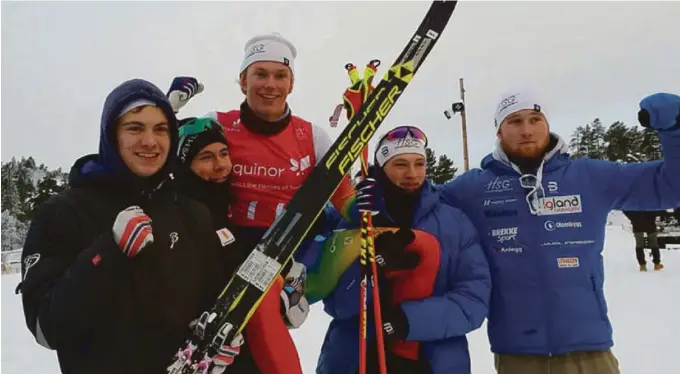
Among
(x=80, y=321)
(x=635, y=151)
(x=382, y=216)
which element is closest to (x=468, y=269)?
(x=382, y=216)

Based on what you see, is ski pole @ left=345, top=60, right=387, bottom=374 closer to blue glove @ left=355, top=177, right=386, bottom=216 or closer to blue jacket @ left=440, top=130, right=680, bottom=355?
blue glove @ left=355, top=177, right=386, bottom=216

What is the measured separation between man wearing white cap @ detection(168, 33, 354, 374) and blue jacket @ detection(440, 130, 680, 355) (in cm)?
77

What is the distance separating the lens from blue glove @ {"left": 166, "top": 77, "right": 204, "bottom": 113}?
8.04ft

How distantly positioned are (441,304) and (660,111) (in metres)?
1.21

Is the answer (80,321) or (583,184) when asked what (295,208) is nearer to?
(80,321)

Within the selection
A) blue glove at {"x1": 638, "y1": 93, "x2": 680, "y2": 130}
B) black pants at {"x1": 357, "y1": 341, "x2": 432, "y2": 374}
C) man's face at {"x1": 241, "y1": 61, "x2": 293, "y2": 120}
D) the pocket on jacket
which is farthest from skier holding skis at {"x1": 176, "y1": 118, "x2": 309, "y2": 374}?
blue glove at {"x1": 638, "y1": 93, "x2": 680, "y2": 130}

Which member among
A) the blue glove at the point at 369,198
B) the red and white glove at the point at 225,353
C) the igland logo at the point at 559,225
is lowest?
the red and white glove at the point at 225,353

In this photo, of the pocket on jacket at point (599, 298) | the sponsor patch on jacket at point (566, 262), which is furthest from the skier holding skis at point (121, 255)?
the pocket on jacket at point (599, 298)

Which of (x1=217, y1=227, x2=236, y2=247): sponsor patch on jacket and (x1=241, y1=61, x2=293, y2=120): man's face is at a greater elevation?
(x1=241, y1=61, x2=293, y2=120): man's face

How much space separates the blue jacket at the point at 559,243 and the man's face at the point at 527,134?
0.07 meters

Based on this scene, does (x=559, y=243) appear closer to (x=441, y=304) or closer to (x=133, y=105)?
(x=441, y=304)

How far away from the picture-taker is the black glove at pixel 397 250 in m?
2.21

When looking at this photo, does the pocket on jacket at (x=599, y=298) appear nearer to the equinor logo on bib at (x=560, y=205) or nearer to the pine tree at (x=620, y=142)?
the equinor logo on bib at (x=560, y=205)

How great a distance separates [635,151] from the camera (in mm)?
45531
